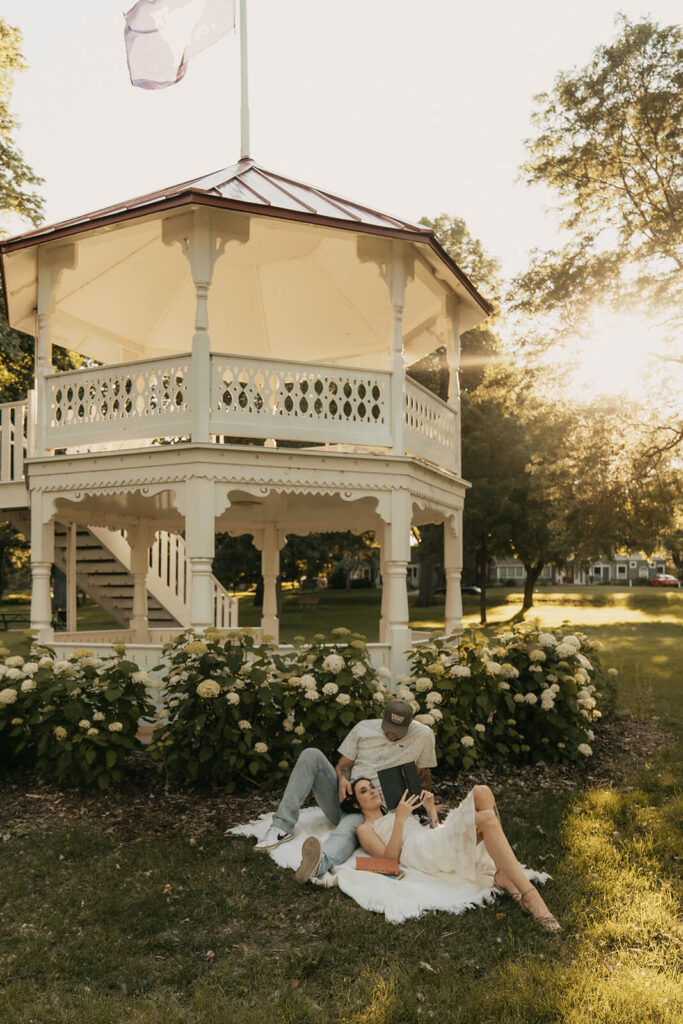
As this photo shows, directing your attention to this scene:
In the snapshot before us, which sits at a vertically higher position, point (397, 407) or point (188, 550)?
point (397, 407)

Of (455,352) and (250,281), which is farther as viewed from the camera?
(250,281)

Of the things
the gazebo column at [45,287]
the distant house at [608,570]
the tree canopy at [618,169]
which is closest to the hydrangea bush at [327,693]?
the gazebo column at [45,287]

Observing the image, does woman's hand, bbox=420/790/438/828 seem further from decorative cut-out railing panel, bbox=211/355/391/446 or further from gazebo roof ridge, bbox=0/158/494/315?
gazebo roof ridge, bbox=0/158/494/315

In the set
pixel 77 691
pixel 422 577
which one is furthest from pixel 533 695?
pixel 422 577

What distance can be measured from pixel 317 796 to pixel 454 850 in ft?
4.54

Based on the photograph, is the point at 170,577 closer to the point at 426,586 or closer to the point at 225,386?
the point at 225,386

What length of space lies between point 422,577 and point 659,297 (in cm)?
2378

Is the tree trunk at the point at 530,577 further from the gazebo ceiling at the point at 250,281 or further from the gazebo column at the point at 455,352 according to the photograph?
the gazebo column at the point at 455,352

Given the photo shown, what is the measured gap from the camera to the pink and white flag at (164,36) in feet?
34.7

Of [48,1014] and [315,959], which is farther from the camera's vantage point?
[315,959]

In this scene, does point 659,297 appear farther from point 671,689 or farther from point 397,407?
point 397,407

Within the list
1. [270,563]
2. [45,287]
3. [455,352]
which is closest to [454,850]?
[455,352]

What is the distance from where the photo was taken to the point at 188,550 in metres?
8.94

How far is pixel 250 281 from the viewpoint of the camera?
504 inches
